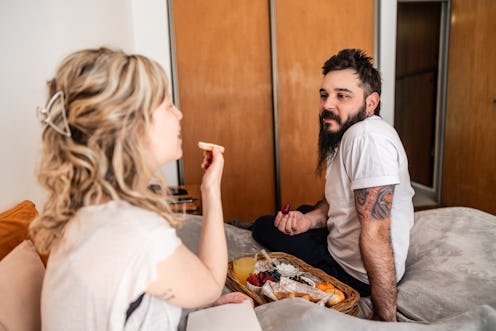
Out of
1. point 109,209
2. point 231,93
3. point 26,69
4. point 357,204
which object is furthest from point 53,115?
point 231,93

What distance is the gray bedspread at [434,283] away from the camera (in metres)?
1.00

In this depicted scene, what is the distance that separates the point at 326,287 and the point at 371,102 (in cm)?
83

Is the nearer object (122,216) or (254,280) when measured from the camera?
(122,216)

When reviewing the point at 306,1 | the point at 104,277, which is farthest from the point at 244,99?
the point at 104,277

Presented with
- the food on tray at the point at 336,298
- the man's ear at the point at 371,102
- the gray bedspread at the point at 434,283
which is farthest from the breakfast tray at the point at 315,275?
the man's ear at the point at 371,102

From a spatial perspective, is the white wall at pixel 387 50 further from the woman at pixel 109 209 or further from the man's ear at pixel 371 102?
the woman at pixel 109 209

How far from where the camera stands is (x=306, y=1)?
3.11 m

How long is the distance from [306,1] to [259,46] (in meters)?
0.57

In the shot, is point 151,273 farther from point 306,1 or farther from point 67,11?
point 306,1

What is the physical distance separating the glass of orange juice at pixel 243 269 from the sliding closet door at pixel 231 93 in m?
1.78


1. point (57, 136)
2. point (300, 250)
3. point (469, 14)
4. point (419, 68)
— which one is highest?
point (469, 14)

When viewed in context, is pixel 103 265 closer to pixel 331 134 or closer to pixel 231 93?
pixel 331 134

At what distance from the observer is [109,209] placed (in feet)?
Result: 2.47

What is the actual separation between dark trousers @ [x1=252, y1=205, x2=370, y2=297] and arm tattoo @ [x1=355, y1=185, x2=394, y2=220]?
1.16 feet
